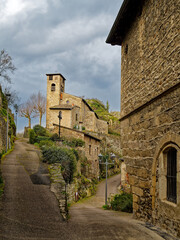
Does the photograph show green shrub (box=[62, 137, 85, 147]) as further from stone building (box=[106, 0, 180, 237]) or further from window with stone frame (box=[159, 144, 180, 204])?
window with stone frame (box=[159, 144, 180, 204])

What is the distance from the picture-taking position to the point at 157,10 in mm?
5836

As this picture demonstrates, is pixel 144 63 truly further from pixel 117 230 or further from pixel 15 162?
pixel 15 162

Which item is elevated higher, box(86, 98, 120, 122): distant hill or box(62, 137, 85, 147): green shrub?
box(86, 98, 120, 122): distant hill

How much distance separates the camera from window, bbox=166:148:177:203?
16.6 ft

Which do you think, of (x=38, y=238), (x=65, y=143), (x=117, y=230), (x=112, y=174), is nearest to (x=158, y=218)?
(x=117, y=230)

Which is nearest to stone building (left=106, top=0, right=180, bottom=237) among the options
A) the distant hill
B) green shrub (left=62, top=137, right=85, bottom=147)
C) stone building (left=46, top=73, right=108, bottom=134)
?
green shrub (left=62, top=137, right=85, bottom=147)

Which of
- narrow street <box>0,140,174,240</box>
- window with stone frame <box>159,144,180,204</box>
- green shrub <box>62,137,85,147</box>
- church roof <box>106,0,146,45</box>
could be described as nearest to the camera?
narrow street <box>0,140,174,240</box>

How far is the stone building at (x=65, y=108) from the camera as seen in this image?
113 ft

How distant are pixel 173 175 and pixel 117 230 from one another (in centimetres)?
203

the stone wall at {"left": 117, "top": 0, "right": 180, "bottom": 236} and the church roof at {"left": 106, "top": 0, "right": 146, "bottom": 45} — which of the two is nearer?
the stone wall at {"left": 117, "top": 0, "right": 180, "bottom": 236}

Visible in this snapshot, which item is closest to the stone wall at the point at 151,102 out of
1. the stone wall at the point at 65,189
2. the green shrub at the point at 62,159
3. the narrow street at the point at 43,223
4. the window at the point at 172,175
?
the window at the point at 172,175

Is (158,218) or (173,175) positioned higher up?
(173,175)

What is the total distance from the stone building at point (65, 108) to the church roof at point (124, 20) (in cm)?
2550

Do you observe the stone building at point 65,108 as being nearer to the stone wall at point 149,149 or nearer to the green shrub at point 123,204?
the green shrub at point 123,204
